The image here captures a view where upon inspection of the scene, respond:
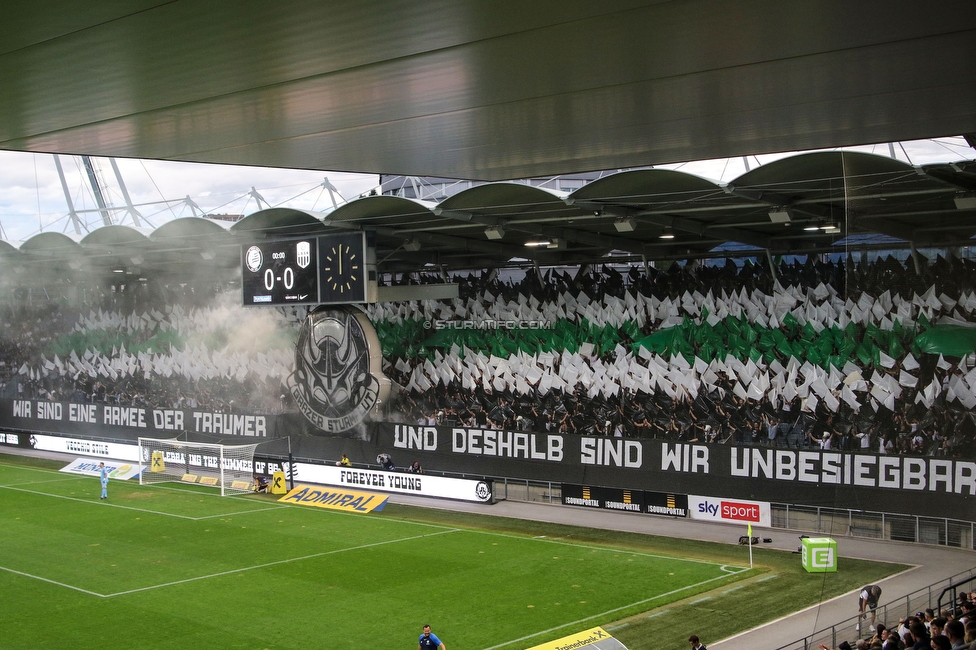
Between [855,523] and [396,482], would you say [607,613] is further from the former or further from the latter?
[396,482]

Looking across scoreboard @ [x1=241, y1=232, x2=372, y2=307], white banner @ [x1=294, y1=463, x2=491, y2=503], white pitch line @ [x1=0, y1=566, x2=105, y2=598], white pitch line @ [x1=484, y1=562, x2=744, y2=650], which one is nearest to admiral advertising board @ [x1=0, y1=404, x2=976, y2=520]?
white banner @ [x1=294, y1=463, x2=491, y2=503]

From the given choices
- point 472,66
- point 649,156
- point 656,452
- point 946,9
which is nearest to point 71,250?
point 656,452

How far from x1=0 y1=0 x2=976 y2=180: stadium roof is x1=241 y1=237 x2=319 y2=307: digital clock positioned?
20.5 m

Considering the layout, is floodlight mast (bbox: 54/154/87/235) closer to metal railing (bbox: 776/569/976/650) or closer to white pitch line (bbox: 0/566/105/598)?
white pitch line (bbox: 0/566/105/598)

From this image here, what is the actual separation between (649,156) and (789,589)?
38.7ft

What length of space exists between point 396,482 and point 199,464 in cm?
950

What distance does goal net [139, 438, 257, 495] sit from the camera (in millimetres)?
32938

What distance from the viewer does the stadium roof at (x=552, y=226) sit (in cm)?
2055

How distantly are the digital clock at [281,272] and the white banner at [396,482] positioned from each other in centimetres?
593

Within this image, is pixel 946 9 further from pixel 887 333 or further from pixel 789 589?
pixel 789 589

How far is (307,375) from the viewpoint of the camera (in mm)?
34312

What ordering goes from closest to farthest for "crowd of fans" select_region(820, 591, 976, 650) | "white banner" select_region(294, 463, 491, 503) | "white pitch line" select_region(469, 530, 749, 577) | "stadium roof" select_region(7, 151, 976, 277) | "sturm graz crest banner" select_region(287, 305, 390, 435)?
"crowd of fans" select_region(820, 591, 976, 650) → "white pitch line" select_region(469, 530, 749, 577) → "stadium roof" select_region(7, 151, 976, 277) → "white banner" select_region(294, 463, 491, 503) → "sturm graz crest banner" select_region(287, 305, 390, 435)

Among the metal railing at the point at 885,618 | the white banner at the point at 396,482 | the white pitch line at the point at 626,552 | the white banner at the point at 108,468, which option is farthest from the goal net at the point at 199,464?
the metal railing at the point at 885,618

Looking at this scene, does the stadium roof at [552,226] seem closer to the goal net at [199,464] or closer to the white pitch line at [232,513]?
the goal net at [199,464]
